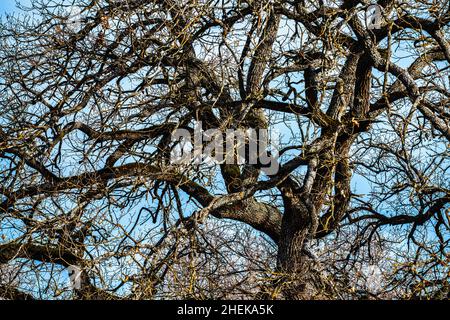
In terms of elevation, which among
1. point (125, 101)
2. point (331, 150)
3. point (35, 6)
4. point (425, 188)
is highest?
point (35, 6)

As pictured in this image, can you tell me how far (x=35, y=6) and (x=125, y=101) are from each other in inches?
78.2

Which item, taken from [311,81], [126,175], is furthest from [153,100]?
[311,81]

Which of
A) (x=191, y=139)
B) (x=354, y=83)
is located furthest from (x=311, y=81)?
(x=191, y=139)

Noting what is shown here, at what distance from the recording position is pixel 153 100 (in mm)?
8383

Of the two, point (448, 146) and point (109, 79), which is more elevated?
point (109, 79)

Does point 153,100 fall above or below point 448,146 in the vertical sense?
above

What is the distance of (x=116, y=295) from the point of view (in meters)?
6.65

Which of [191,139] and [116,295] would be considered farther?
[191,139]
